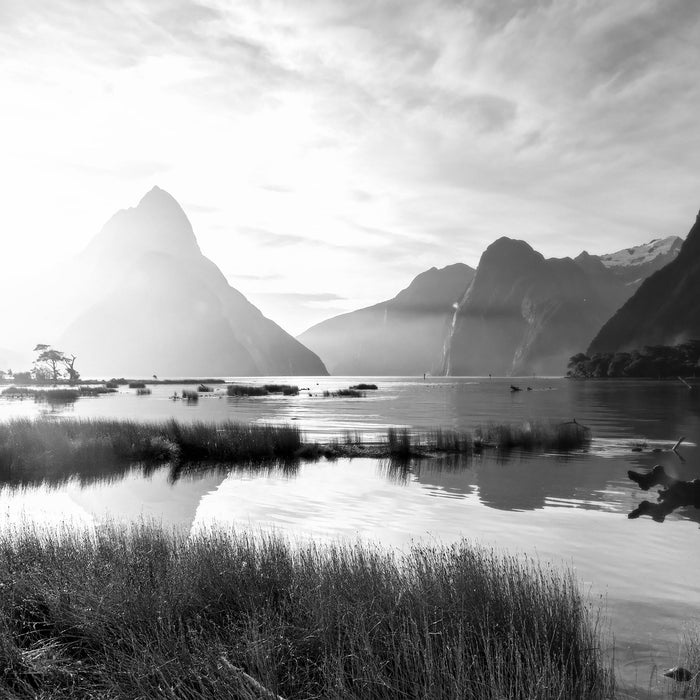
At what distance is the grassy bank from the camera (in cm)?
604

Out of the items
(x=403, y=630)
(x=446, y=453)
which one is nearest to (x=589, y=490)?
(x=446, y=453)

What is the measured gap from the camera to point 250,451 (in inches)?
1174

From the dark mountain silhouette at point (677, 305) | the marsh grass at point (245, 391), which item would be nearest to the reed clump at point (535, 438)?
the marsh grass at point (245, 391)

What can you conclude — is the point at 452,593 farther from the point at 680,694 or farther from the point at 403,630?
the point at 680,694

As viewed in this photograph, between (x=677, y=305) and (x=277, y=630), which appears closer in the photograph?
(x=277, y=630)

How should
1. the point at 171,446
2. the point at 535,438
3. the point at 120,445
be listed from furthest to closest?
the point at 535,438 < the point at 171,446 < the point at 120,445

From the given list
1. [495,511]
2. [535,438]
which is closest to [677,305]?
[535,438]

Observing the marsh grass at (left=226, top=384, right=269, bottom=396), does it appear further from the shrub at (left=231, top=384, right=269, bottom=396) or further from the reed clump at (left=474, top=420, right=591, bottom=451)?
the reed clump at (left=474, top=420, right=591, bottom=451)

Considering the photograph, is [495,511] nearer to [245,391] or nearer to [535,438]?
[535,438]

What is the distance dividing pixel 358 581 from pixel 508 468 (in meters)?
20.1

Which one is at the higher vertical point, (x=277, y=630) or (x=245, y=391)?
(x=245, y=391)

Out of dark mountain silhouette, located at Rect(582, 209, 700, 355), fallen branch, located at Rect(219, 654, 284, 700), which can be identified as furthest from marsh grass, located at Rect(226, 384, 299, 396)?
dark mountain silhouette, located at Rect(582, 209, 700, 355)

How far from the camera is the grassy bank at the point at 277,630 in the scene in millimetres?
6039

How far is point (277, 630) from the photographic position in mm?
7180
